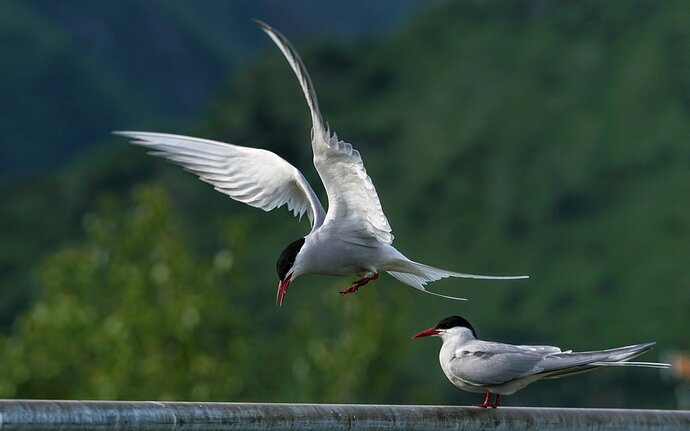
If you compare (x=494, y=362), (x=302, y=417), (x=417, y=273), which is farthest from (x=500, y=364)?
(x=417, y=273)

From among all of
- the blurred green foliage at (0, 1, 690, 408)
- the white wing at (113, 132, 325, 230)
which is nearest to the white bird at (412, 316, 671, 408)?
the white wing at (113, 132, 325, 230)

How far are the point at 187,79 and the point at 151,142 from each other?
6768 centimetres

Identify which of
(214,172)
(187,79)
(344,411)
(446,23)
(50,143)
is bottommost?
(344,411)

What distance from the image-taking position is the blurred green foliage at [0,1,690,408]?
19.5 m

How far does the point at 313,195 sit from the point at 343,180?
787mm

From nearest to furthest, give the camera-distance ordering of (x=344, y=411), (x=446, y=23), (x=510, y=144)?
(x=344, y=411) → (x=510, y=144) → (x=446, y=23)

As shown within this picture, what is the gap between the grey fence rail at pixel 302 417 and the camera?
12.1 feet

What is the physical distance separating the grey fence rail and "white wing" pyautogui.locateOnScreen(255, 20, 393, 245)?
175cm

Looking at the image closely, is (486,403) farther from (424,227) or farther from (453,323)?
(424,227)

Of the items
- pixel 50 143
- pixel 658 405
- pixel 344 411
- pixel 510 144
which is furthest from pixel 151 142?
pixel 50 143

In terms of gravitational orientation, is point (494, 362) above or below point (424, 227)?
below

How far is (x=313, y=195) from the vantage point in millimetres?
7199

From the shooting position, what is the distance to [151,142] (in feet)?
22.6

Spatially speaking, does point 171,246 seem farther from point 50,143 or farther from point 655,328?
point 50,143
